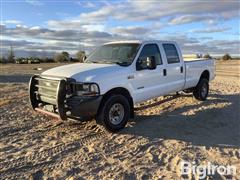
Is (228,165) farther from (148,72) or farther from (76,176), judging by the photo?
(148,72)

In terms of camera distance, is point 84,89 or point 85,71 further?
point 85,71

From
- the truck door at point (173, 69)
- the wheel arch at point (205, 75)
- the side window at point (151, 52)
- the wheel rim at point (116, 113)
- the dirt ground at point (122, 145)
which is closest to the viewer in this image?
the dirt ground at point (122, 145)

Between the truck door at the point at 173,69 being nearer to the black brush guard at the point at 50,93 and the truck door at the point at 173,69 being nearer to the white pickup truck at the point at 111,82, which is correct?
the white pickup truck at the point at 111,82

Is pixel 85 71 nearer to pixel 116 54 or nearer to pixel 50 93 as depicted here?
pixel 50 93

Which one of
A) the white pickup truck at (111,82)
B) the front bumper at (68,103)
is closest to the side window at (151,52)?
the white pickup truck at (111,82)

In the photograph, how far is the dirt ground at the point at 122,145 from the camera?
17.1 ft

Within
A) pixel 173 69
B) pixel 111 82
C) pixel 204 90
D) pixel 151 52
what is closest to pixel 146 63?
pixel 151 52

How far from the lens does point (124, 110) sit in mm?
7461

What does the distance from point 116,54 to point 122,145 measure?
266 cm

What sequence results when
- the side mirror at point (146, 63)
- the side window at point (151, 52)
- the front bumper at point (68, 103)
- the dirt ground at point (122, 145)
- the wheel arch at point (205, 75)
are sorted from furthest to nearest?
1. the wheel arch at point (205, 75)
2. the side window at point (151, 52)
3. the side mirror at point (146, 63)
4. the front bumper at point (68, 103)
5. the dirt ground at point (122, 145)

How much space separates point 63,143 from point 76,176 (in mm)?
1677

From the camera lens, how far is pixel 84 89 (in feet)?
22.1

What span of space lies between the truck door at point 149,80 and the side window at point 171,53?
0.40m

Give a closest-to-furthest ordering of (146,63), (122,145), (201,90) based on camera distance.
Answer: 1. (122,145)
2. (146,63)
3. (201,90)
